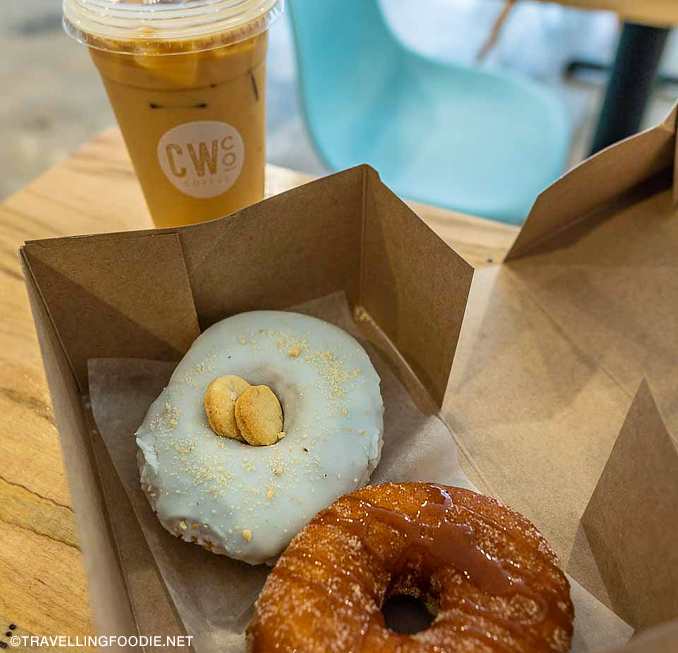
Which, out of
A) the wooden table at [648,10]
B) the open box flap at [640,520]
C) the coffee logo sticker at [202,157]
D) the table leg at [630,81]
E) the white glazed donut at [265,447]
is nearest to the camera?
the open box flap at [640,520]

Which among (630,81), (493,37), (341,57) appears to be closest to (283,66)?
(493,37)

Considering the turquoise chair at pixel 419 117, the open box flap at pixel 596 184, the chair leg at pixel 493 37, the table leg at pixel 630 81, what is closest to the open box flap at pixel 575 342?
the open box flap at pixel 596 184

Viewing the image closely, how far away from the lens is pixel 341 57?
1.82m

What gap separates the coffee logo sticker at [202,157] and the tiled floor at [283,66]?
196cm

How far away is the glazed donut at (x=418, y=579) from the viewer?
0.64m

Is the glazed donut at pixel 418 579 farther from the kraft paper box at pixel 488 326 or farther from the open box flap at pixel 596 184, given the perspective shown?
the open box flap at pixel 596 184

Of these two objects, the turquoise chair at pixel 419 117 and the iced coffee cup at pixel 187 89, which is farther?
the turquoise chair at pixel 419 117

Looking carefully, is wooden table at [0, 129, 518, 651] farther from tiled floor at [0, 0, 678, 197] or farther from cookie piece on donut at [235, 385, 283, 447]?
tiled floor at [0, 0, 678, 197]

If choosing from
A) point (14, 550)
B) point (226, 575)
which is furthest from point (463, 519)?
point (14, 550)

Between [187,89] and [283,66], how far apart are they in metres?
2.92

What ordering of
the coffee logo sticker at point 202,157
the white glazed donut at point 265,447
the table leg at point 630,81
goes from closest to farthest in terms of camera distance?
the white glazed donut at point 265,447 → the coffee logo sticker at point 202,157 → the table leg at point 630,81

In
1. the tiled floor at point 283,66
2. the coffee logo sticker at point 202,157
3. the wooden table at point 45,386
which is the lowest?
the tiled floor at point 283,66

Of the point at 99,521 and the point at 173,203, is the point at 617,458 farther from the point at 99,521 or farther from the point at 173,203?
the point at 173,203

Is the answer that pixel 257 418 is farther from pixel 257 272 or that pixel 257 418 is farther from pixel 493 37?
pixel 493 37
